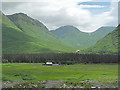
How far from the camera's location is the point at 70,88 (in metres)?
49.5

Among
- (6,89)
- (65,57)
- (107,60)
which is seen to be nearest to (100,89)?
(6,89)

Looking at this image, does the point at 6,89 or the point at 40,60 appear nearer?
the point at 6,89

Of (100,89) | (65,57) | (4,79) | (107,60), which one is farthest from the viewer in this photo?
(65,57)

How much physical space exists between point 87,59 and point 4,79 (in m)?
111

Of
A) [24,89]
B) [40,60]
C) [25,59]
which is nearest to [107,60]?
[40,60]

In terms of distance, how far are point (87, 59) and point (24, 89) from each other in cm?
12086

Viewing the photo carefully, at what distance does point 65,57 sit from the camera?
176875 mm

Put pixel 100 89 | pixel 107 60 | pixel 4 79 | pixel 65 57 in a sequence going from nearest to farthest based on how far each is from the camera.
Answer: pixel 100 89
pixel 4 79
pixel 107 60
pixel 65 57

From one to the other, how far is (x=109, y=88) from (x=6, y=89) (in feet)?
101

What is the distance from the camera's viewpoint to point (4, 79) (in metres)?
64.4

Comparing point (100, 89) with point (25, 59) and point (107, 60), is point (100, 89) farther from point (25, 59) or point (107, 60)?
point (25, 59)

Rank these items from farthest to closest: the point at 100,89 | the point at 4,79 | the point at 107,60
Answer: the point at 107,60 < the point at 4,79 < the point at 100,89

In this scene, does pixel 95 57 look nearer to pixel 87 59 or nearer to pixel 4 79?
pixel 87 59

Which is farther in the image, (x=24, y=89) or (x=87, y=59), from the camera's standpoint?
(x=87, y=59)
